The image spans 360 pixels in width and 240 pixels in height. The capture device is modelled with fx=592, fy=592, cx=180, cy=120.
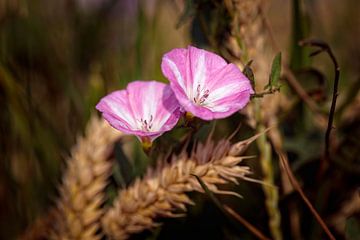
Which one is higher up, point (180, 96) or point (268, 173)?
point (180, 96)

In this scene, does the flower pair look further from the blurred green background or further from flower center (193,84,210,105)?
the blurred green background

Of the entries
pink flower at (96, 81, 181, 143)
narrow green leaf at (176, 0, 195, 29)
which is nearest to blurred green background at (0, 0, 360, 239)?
narrow green leaf at (176, 0, 195, 29)

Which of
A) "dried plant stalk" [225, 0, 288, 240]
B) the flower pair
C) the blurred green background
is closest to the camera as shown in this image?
the flower pair

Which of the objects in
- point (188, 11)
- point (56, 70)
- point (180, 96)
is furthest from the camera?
point (56, 70)

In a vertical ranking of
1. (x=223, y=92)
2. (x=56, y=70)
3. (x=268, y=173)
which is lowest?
(x=268, y=173)

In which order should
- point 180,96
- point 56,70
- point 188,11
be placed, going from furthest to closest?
1. point 56,70
2. point 188,11
3. point 180,96

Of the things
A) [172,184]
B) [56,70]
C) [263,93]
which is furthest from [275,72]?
[56,70]

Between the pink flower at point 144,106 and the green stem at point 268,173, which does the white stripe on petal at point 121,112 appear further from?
the green stem at point 268,173

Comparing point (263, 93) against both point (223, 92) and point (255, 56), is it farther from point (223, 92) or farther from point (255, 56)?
point (255, 56)
